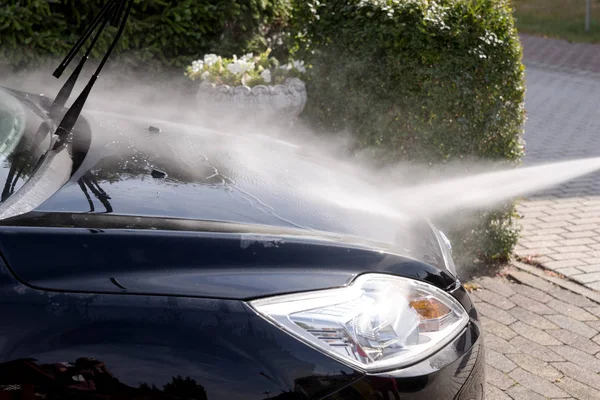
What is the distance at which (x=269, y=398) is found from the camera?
191 centimetres

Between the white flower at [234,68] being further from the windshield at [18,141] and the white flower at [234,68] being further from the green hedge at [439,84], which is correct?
the windshield at [18,141]

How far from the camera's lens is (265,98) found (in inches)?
221

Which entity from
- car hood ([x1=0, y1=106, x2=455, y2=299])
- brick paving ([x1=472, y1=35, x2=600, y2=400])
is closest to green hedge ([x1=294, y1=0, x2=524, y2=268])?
brick paving ([x1=472, y1=35, x2=600, y2=400])

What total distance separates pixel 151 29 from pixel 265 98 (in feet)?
6.66

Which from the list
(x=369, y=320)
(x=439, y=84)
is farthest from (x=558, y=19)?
(x=369, y=320)

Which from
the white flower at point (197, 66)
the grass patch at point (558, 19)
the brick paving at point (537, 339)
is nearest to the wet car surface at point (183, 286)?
the brick paving at point (537, 339)

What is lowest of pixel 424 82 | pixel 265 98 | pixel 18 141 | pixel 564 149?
pixel 564 149

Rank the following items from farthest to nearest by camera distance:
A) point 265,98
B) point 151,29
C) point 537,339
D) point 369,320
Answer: point 151,29, point 265,98, point 537,339, point 369,320

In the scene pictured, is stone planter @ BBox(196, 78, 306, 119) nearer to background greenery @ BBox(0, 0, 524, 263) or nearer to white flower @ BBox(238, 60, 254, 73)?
background greenery @ BBox(0, 0, 524, 263)

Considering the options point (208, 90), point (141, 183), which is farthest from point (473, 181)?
point (141, 183)

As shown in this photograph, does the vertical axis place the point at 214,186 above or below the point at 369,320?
above

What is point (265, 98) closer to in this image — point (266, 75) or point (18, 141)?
point (266, 75)

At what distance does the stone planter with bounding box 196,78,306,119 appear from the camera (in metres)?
5.55

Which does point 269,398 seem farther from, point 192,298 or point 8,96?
point 8,96
